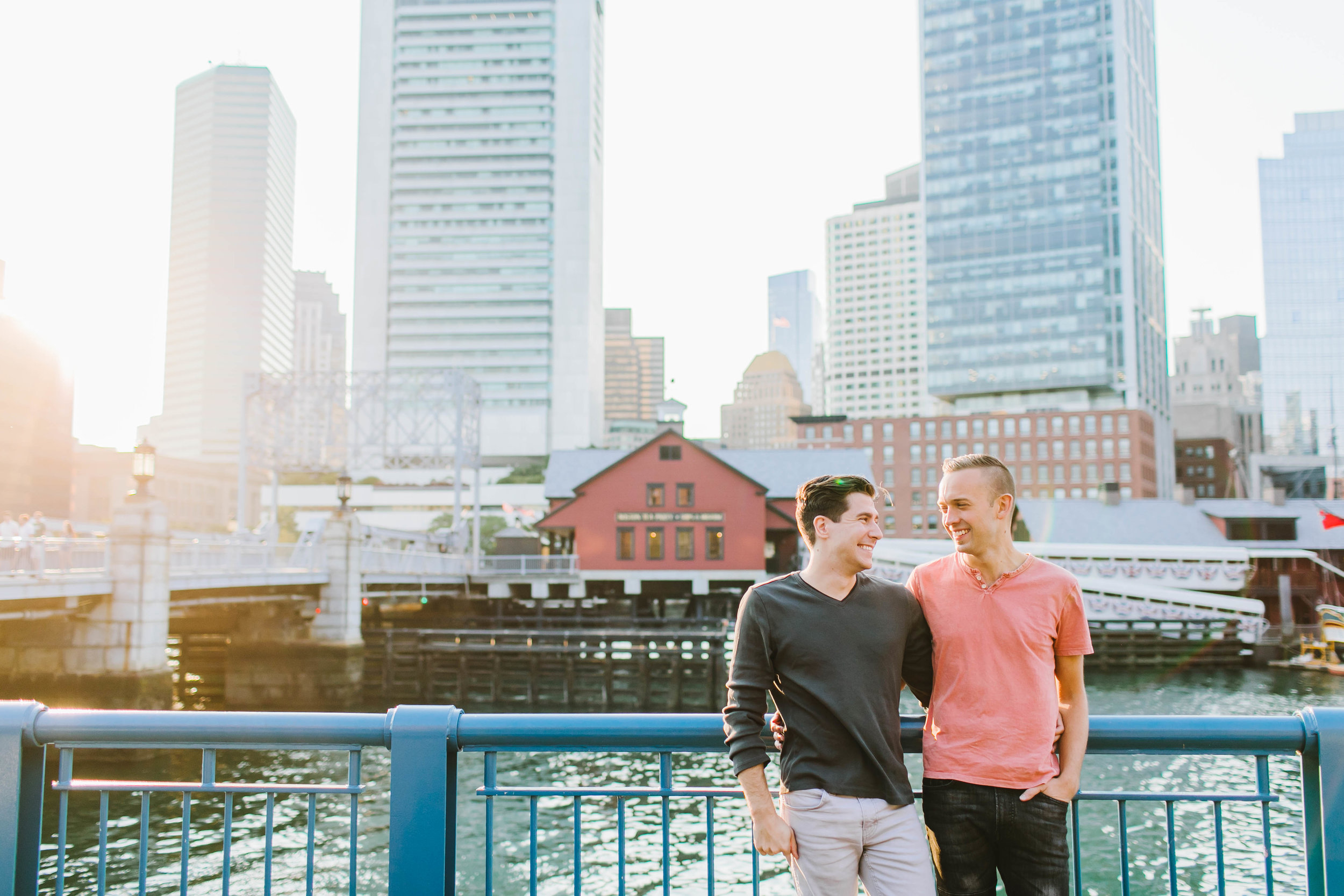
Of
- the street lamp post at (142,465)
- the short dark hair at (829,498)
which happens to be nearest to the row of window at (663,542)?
the street lamp post at (142,465)

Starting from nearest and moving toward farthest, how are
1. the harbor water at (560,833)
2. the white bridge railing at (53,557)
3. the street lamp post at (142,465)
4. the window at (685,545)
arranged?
the harbor water at (560,833) < the white bridge railing at (53,557) < the street lamp post at (142,465) < the window at (685,545)

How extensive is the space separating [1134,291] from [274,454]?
120080 mm

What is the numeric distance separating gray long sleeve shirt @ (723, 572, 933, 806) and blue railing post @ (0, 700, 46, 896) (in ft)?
9.84

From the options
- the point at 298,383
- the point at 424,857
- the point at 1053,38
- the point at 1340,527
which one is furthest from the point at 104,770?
the point at 1053,38

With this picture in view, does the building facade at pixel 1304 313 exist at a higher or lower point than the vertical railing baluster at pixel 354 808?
higher

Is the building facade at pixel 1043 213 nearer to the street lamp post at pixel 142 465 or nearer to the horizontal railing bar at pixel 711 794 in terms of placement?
the street lamp post at pixel 142 465

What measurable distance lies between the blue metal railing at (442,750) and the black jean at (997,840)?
0.29m

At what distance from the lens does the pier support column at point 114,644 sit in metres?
20.7

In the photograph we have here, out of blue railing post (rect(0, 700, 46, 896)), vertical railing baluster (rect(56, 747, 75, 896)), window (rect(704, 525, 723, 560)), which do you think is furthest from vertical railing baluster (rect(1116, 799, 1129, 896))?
window (rect(704, 525, 723, 560))

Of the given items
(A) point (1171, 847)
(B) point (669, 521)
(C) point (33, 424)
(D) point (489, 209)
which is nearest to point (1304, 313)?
(D) point (489, 209)

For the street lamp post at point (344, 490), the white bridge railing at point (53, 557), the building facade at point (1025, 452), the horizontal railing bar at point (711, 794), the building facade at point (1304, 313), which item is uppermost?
the building facade at point (1304, 313)

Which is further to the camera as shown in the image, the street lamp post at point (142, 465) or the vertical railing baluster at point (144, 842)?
the street lamp post at point (142, 465)

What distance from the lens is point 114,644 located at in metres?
21.1

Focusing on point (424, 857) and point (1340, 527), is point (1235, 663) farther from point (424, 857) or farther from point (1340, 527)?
point (424, 857)
